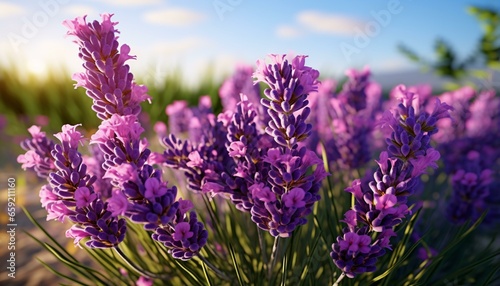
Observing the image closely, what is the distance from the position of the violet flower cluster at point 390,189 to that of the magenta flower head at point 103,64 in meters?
0.66

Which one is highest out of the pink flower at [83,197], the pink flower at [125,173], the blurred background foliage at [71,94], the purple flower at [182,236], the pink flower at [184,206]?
the pink flower at [125,173]

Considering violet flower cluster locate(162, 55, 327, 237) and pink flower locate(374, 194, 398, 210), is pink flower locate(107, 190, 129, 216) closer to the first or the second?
violet flower cluster locate(162, 55, 327, 237)

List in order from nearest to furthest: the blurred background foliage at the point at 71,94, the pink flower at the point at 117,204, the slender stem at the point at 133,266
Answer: the pink flower at the point at 117,204, the slender stem at the point at 133,266, the blurred background foliage at the point at 71,94

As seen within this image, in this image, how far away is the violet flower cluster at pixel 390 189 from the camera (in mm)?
1015

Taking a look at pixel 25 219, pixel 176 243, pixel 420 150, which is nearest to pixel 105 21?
pixel 176 243

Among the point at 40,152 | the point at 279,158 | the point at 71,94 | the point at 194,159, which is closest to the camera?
the point at 279,158

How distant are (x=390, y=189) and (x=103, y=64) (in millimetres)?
787

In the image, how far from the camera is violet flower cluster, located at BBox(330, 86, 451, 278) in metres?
1.01

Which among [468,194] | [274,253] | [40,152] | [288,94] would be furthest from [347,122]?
[40,152]

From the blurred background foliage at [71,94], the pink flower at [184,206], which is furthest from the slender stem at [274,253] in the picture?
the blurred background foliage at [71,94]

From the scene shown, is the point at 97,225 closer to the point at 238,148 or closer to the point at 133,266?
the point at 133,266

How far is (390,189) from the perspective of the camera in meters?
1.00

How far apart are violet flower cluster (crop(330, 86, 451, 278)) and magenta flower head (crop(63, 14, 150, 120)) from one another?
0.66 meters

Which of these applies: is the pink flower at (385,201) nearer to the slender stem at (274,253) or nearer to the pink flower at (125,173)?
the slender stem at (274,253)
